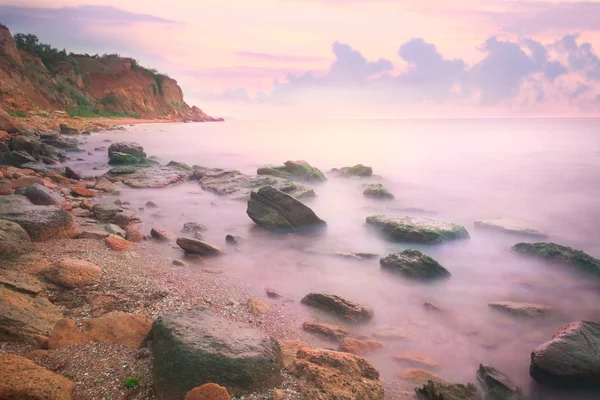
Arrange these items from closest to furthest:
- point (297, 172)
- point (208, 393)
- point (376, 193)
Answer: point (208, 393), point (376, 193), point (297, 172)

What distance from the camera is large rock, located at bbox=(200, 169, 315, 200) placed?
13742 millimetres

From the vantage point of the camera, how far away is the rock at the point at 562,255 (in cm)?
762

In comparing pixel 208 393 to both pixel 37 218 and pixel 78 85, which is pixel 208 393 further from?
pixel 78 85

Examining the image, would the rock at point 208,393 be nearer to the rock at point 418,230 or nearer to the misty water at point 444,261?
the misty water at point 444,261

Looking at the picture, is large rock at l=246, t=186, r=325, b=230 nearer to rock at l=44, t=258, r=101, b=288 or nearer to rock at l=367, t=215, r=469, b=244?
rock at l=367, t=215, r=469, b=244

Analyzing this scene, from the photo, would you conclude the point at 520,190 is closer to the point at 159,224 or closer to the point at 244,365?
the point at 159,224

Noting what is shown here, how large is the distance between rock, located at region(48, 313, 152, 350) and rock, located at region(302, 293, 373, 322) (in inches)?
97.7

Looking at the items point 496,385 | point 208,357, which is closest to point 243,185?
point 496,385

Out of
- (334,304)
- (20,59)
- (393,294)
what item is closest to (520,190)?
(393,294)

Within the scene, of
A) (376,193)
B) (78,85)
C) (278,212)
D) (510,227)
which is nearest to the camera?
(278,212)

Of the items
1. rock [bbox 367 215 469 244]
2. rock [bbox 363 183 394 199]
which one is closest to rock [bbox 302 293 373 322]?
rock [bbox 367 215 469 244]

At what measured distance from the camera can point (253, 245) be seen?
28.5ft

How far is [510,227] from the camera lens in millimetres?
10703

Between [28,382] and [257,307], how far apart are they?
114 inches
